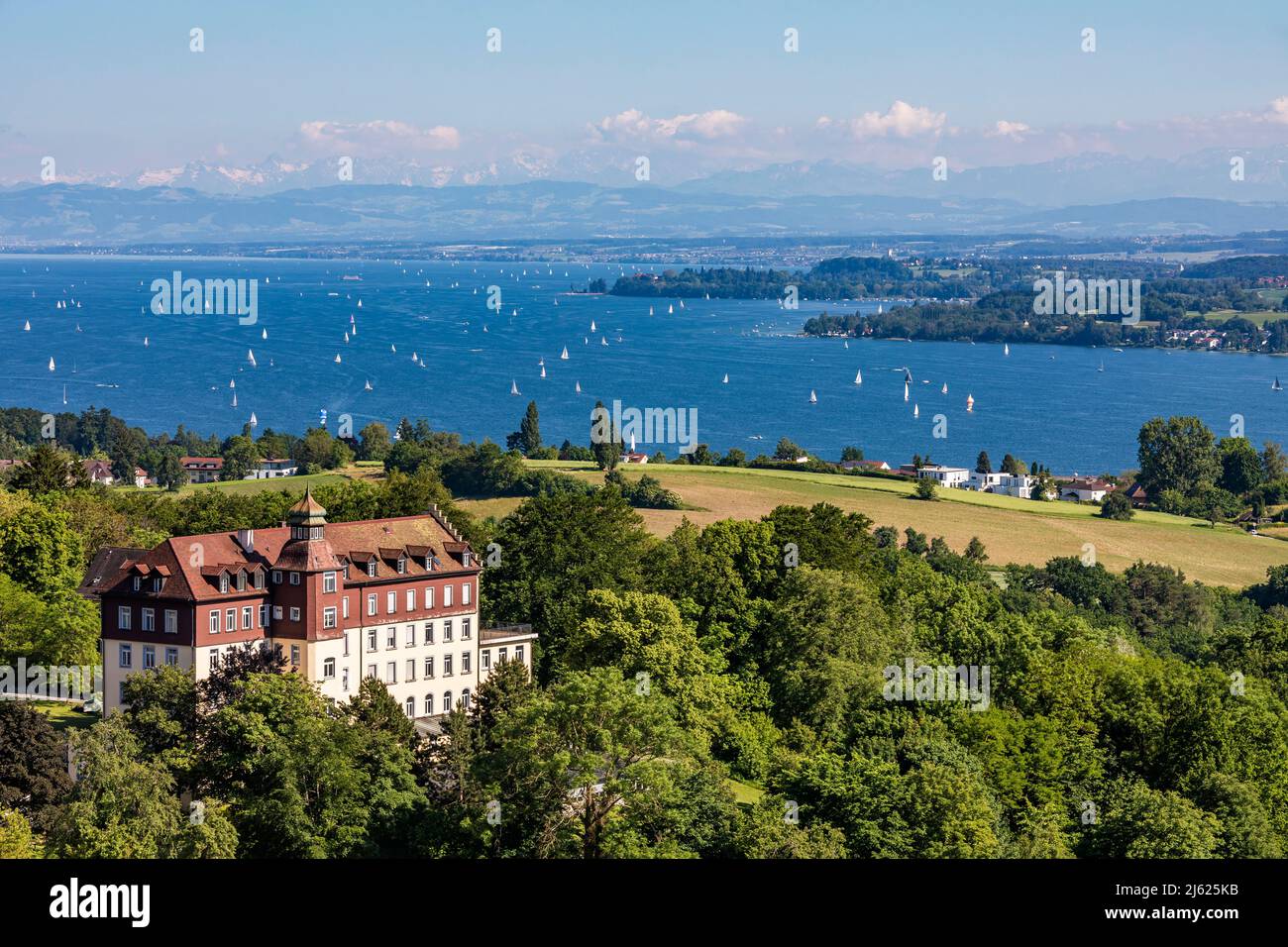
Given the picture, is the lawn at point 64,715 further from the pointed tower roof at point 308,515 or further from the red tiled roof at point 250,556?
the pointed tower roof at point 308,515

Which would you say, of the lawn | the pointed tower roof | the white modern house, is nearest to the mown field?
the white modern house

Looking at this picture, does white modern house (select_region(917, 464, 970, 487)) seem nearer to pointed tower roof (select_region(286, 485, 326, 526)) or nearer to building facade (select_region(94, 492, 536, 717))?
building facade (select_region(94, 492, 536, 717))

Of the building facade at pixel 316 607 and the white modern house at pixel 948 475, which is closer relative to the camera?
the building facade at pixel 316 607

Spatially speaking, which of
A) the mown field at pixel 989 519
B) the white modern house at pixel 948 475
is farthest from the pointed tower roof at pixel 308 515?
the white modern house at pixel 948 475
